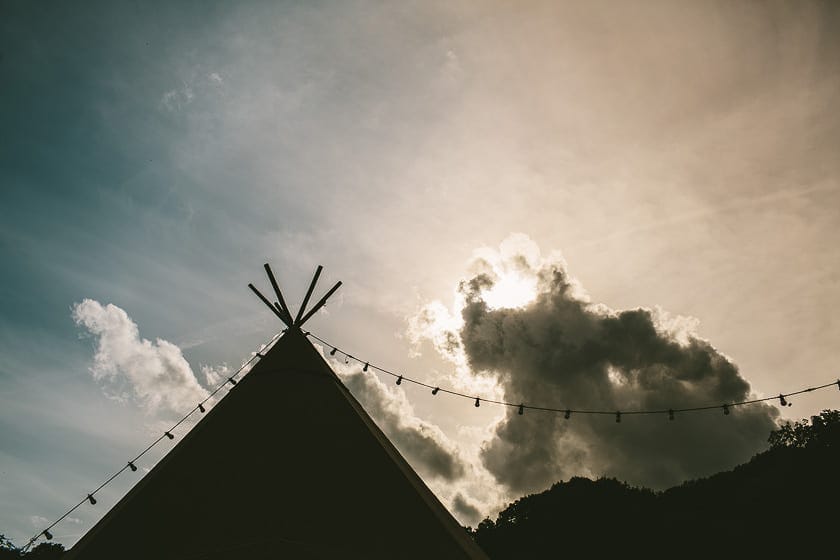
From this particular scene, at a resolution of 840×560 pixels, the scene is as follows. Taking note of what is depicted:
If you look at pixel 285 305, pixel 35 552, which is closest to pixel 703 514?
pixel 285 305

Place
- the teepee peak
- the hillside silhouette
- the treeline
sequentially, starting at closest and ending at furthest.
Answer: the teepee peak, the hillside silhouette, the treeline

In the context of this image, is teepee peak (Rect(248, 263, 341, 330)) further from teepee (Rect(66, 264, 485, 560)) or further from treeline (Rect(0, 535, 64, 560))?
treeline (Rect(0, 535, 64, 560))

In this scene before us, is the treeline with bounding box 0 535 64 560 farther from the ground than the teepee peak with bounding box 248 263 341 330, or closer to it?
closer to it

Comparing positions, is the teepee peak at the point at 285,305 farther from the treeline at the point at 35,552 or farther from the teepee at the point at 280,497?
the treeline at the point at 35,552

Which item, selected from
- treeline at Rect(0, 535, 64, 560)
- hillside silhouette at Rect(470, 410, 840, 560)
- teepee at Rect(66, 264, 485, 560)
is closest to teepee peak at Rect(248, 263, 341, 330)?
teepee at Rect(66, 264, 485, 560)

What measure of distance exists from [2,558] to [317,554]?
119 ft

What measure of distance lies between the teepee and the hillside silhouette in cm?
2050

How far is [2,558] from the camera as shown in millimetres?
27375

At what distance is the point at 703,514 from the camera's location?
23.1 meters

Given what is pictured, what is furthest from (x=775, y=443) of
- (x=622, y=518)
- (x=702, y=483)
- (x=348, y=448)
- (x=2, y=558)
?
(x=2, y=558)

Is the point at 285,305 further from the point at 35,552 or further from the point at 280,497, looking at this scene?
the point at 35,552

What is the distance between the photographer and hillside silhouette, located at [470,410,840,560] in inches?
→ 736

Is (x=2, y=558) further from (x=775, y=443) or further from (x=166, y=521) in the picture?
(x=775, y=443)

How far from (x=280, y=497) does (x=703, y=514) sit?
26.1 metres
